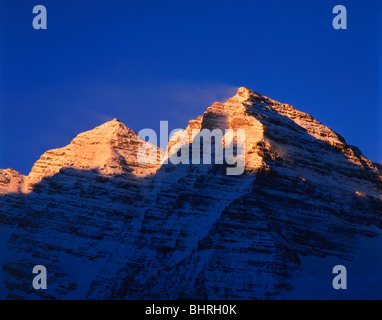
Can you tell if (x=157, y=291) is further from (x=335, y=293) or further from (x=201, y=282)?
(x=335, y=293)

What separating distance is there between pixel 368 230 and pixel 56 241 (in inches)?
2456

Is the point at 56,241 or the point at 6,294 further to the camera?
the point at 56,241

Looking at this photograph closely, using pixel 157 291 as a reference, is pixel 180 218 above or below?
above

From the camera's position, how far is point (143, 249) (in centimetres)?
18288

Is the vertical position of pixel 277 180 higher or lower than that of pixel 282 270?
higher
